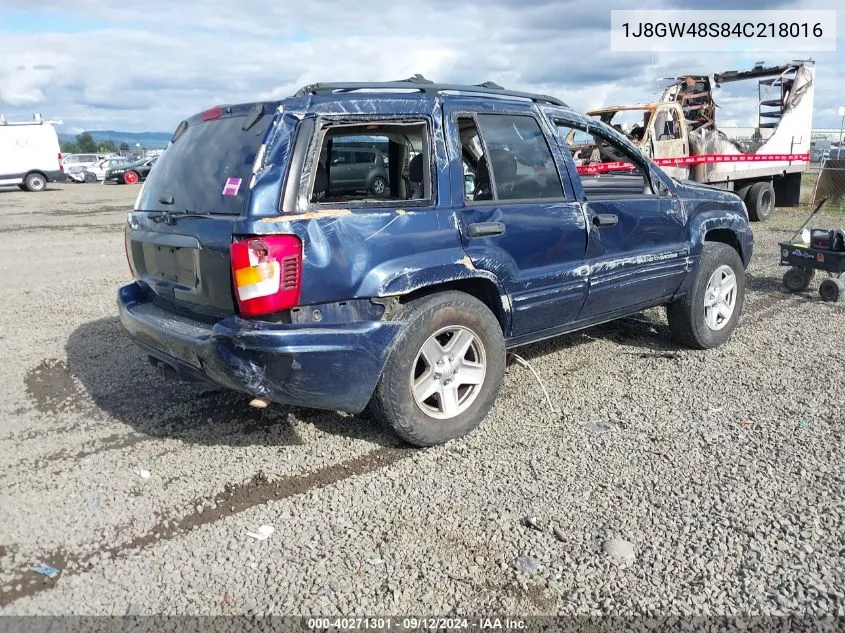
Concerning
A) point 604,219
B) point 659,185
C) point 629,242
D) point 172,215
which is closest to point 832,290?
point 659,185

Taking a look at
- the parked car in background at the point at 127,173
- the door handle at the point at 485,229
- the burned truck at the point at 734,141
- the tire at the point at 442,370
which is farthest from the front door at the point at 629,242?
the parked car in background at the point at 127,173

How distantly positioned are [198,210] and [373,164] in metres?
1.26

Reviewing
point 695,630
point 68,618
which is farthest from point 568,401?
point 68,618

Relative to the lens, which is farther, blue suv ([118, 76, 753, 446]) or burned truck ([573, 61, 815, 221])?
burned truck ([573, 61, 815, 221])

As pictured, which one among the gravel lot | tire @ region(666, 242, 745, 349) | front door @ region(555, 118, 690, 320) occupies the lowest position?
the gravel lot

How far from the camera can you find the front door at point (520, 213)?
383 centimetres

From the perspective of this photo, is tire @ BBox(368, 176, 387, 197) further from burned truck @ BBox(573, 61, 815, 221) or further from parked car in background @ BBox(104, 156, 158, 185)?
parked car in background @ BBox(104, 156, 158, 185)

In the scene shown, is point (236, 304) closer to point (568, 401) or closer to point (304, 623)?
point (304, 623)

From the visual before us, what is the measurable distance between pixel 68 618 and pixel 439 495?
5.35ft

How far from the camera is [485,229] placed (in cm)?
382

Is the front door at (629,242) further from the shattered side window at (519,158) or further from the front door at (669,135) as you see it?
the front door at (669,135)

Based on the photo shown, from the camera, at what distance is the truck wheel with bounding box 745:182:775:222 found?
1391 cm

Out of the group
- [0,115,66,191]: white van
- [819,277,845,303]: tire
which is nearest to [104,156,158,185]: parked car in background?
[0,115,66,191]: white van

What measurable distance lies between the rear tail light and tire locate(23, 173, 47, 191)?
30.3 metres
